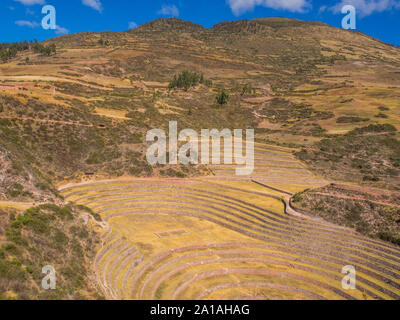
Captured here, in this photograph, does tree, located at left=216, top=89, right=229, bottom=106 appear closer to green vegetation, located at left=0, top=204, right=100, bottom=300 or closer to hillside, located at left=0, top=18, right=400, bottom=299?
hillside, located at left=0, top=18, right=400, bottom=299

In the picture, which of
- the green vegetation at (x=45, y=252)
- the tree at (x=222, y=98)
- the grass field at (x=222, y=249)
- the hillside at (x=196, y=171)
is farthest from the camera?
the tree at (x=222, y=98)

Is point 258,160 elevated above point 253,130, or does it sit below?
below

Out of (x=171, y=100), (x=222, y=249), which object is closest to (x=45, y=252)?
(x=222, y=249)

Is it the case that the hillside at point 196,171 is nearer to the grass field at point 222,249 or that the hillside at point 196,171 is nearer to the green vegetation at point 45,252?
the grass field at point 222,249

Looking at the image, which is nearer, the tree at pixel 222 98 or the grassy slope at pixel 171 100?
the grassy slope at pixel 171 100

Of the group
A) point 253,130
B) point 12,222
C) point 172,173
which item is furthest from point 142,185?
point 253,130

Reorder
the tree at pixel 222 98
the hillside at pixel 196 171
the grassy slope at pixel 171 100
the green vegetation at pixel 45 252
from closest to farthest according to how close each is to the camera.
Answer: the green vegetation at pixel 45 252 < the hillside at pixel 196 171 < the grassy slope at pixel 171 100 < the tree at pixel 222 98

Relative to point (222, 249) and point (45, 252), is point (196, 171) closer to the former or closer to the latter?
point (222, 249)

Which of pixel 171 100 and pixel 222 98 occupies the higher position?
pixel 222 98

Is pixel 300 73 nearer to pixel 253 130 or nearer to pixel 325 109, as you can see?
pixel 325 109

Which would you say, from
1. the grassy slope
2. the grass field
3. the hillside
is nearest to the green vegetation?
the hillside

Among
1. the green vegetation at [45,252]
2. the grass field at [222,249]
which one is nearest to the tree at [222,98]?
the grass field at [222,249]
